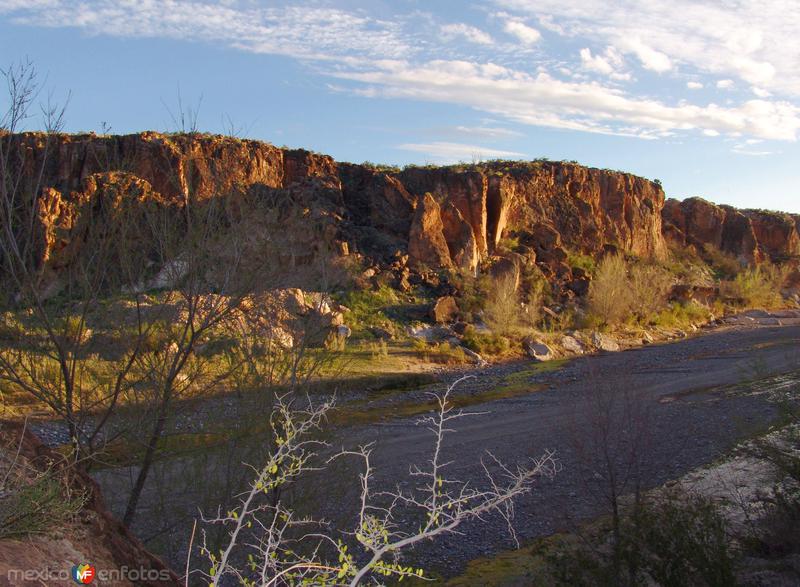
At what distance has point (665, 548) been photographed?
6.51 m

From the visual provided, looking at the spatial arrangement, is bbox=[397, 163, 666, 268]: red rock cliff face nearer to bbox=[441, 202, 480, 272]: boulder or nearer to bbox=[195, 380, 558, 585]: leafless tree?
bbox=[441, 202, 480, 272]: boulder

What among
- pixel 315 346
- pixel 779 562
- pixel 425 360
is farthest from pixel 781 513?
pixel 425 360

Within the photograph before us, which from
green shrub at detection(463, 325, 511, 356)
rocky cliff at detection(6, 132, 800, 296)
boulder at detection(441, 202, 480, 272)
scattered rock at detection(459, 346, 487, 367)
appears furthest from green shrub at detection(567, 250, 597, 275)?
scattered rock at detection(459, 346, 487, 367)

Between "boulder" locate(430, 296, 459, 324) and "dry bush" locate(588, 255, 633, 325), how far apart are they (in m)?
8.54

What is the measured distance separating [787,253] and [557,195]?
2771cm

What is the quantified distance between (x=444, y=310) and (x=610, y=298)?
1026cm

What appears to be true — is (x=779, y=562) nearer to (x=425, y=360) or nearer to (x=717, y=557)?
(x=717, y=557)

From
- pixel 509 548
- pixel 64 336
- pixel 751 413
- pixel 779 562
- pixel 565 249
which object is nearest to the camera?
pixel 64 336

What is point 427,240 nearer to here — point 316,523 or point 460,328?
point 460,328

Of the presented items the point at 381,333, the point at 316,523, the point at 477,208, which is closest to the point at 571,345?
the point at 381,333

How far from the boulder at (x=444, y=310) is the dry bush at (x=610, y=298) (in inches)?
336

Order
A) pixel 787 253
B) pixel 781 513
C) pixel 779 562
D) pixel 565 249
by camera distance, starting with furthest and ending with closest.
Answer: pixel 787 253 → pixel 565 249 → pixel 781 513 → pixel 779 562

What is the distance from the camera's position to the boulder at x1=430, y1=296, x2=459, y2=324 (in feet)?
106

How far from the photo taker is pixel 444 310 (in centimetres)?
3306
